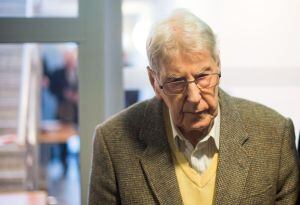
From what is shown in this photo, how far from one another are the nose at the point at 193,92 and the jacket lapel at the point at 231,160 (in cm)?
24

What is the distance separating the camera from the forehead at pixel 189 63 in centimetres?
131

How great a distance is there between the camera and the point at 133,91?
2184mm

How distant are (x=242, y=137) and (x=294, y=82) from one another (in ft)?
2.26

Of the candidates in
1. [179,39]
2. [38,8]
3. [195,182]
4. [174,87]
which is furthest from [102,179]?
[38,8]

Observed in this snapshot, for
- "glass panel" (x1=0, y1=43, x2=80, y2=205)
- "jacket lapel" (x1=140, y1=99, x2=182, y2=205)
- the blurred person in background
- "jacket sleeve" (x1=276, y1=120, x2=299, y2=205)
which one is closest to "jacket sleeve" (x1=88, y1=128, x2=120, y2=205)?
"jacket lapel" (x1=140, y1=99, x2=182, y2=205)

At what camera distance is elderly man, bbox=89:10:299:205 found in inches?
57.3

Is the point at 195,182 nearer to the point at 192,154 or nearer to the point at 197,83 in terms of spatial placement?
the point at 192,154

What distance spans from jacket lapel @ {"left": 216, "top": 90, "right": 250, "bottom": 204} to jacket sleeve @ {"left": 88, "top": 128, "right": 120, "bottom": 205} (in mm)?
344

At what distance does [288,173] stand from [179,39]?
0.57 metres

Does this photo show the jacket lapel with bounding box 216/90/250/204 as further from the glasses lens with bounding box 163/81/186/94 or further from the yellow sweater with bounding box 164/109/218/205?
the glasses lens with bounding box 163/81/186/94

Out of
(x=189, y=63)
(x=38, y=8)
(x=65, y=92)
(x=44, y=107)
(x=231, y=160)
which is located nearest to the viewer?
(x=189, y=63)

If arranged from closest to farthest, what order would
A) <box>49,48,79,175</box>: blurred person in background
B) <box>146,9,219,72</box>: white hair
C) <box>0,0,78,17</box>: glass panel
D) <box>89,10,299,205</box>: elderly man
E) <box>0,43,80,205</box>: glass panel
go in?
<box>146,9,219,72</box>: white hair, <box>89,10,299,205</box>: elderly man, <box>0,0,78,17</box>: glass panel, <box>0,43,80,205</box>: glass panel, <box>49,48,79,175</box>: blurred person in background

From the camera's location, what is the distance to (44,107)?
20.2 ft

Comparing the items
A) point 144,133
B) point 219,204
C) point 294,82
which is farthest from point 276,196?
point 294,82
